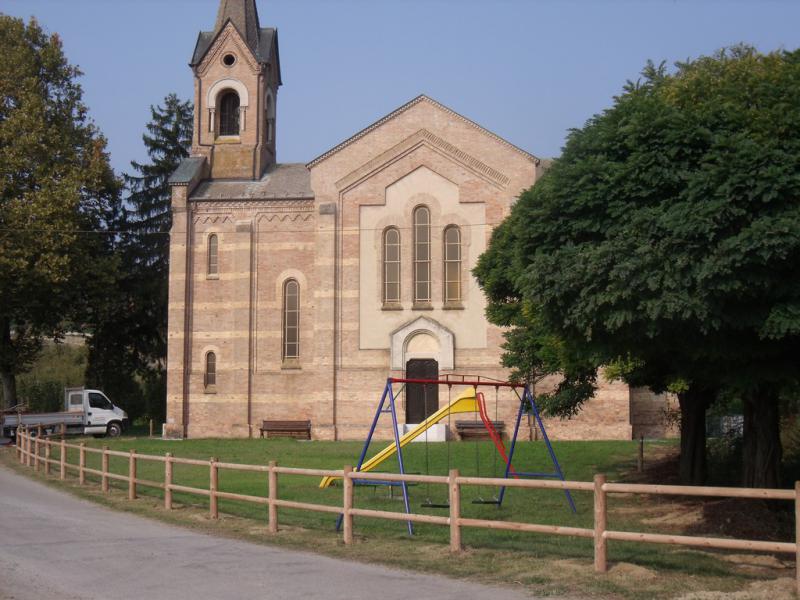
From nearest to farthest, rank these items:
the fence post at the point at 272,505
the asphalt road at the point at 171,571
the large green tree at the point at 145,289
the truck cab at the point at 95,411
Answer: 1. the asphalt road at the point at 171,571
2. the fence post at the point at 272,505
3. the truck cab at the point at 95,411
4. the large green tree at the point at 145,289

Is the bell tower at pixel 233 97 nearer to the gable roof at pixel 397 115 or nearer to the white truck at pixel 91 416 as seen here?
the gable roof at pixel 397 115

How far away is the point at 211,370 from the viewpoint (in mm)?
39688

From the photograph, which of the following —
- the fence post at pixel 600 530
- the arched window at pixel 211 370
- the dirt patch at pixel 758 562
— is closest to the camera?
the fence post at pixel 600 530

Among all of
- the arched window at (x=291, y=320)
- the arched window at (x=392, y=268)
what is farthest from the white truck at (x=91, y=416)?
the arched window at (x=392, y=268)

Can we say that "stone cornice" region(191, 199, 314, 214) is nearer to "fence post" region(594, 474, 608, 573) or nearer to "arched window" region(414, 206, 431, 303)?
"arched window" region(414, 206, 431, 303)

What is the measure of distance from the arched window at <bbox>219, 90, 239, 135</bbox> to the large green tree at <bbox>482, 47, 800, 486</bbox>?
30.9 m

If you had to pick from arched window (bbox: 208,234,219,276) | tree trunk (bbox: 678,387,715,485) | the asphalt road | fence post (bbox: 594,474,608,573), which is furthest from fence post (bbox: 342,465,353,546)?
arched window (bbox: 208,234,219,276)

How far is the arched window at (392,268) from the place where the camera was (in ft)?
124

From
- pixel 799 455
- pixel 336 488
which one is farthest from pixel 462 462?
pixel 799 455

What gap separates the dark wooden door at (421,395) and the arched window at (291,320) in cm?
510

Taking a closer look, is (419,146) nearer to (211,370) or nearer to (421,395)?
(421,395)

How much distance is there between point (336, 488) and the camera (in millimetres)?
20438

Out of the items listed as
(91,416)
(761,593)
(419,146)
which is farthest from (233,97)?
(761,593)

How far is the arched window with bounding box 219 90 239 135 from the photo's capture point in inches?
1710
